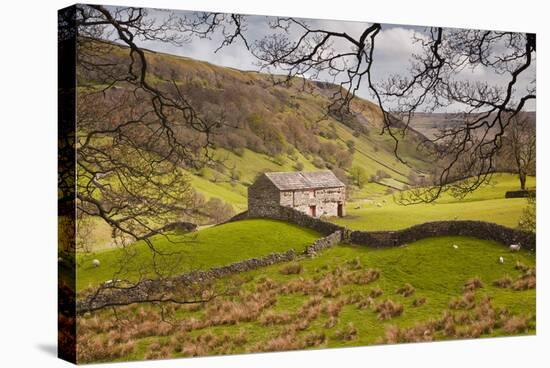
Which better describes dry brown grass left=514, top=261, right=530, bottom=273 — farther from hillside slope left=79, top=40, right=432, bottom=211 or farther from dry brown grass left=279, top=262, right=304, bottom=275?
dry brown grass left=279, top=262, right=304, bottom=275

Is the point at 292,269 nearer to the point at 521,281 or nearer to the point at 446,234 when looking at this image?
the point at 446,234

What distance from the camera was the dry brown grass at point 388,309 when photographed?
1398 cm

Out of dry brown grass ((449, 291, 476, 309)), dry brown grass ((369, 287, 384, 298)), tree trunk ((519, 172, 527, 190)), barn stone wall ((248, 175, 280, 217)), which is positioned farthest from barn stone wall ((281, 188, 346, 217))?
tree trunk ((519, 172, 527, 190))

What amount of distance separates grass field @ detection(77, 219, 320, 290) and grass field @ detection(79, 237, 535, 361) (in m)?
0.35

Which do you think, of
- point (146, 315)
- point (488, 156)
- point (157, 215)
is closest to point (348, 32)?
point (488, 156)

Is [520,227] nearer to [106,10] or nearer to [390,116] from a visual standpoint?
[390,116]

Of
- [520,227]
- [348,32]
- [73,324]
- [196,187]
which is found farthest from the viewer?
[520,227]

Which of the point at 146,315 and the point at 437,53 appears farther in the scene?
the point at 437,53

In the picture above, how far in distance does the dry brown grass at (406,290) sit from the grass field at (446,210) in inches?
37.1

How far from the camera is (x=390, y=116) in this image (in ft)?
48.6

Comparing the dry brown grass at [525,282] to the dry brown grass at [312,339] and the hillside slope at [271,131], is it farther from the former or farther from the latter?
the dry brown grass at [312,339]

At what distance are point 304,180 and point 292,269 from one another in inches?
53.3

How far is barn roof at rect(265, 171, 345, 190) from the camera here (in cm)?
1373

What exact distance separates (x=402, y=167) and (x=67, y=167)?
18.0 feet
